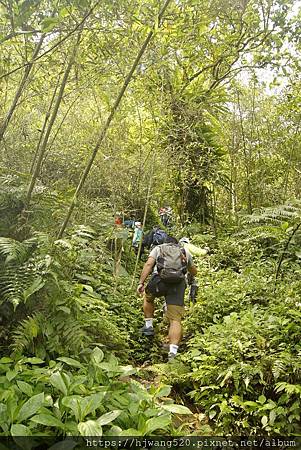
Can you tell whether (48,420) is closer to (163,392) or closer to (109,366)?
(109,366)

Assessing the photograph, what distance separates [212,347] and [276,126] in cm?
802

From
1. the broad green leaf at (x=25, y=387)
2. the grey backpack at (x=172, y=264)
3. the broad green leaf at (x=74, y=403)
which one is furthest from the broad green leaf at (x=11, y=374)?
the grey backpack at (x=172, y=264)

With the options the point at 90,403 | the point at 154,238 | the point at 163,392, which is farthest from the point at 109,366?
the point at 154,238

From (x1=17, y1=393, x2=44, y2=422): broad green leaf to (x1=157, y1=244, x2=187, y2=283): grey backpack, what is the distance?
266cm

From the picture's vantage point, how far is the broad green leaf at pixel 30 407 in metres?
2.02

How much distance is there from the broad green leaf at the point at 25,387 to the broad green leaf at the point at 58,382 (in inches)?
5.1

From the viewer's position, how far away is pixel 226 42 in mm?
7121

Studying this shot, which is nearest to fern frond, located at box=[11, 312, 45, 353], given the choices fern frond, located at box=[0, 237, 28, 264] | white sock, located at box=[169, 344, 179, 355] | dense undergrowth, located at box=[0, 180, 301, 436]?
dense undergrowth, located at box=[0, 180, 301, 436]

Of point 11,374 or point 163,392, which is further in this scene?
point 163,392

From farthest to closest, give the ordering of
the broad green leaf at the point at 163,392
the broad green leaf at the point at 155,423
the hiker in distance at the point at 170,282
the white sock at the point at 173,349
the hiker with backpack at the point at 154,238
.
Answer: the hiker with backpack at the point at 154,238
the hiker in distance at the point at 170,282
the white sock at the point at 173,349
the broad green leaf at the point at 163,392
the broad green leaf at the point at 155,423

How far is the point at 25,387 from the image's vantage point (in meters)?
2.27

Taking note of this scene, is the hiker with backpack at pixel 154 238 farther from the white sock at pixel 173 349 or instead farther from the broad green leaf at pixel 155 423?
the broad green leaf at pixel 155 423

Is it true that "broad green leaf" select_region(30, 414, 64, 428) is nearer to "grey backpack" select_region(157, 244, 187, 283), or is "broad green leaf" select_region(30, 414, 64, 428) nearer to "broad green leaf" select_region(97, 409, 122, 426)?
"broad green leaf" select_region(97, 409, 122, 426)

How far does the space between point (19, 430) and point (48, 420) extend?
145 millimetres
